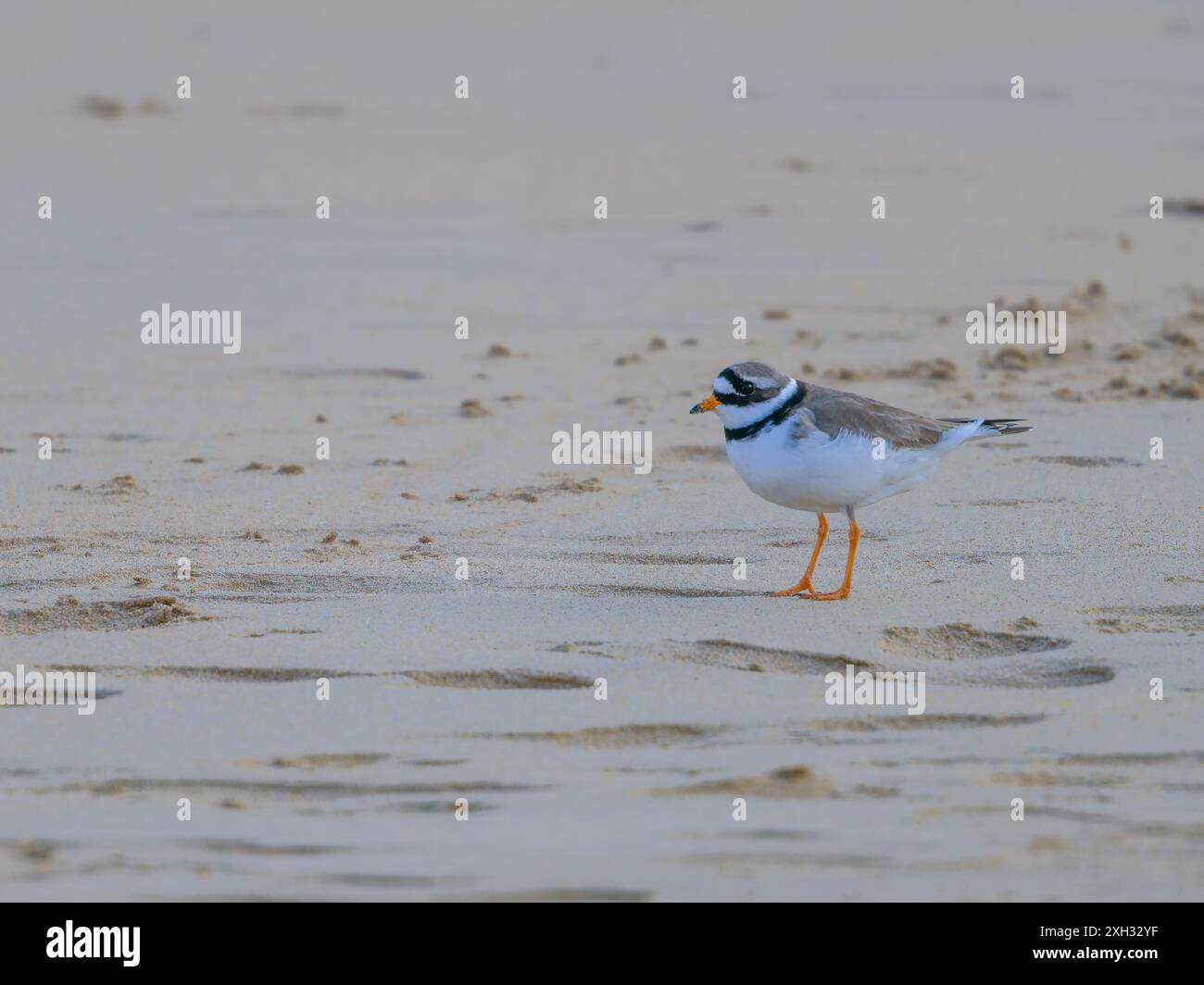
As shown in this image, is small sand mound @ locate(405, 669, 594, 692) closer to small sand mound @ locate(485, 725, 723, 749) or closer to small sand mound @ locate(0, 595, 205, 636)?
small sand mound @ locate(485, 725, 723, 749)

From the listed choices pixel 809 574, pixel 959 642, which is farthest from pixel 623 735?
pixel 809 574

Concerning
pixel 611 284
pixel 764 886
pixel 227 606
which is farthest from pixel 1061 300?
pixel 764 886

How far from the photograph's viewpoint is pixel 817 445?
6012 millimetres

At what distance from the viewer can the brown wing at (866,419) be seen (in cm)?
611

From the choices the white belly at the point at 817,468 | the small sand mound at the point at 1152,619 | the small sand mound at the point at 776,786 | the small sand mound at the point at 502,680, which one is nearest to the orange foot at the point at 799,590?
the white belly at the point at 817,468

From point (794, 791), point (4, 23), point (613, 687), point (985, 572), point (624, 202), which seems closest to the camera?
point (794, 791)

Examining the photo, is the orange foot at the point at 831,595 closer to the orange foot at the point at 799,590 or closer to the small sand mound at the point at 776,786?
the orange foot at the point at 799,590

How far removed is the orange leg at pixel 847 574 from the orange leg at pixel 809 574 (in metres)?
0.04

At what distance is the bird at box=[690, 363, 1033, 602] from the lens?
19.8 ft

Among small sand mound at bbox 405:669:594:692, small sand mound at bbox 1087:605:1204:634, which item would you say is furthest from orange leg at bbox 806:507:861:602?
small sand mound at bbox 405:669:594:692

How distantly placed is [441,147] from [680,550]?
8.06 meters

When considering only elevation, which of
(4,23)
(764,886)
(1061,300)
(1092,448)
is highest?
(4,23)

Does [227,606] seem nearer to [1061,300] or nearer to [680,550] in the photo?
[680,550]

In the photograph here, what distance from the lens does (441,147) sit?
14.0m
